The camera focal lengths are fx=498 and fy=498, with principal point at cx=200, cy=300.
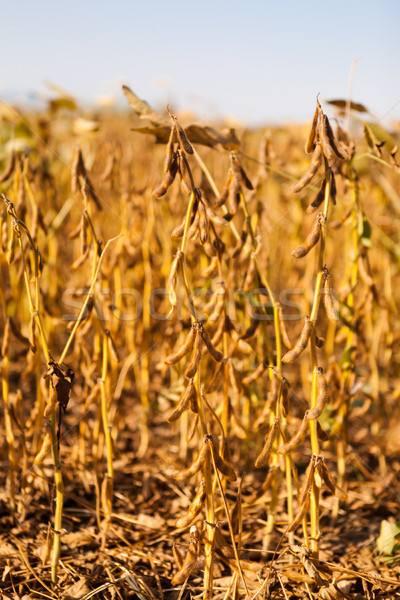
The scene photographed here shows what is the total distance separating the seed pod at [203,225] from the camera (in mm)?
1050

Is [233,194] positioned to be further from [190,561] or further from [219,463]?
[190,561]

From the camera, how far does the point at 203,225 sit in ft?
3.47

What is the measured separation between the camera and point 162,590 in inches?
49.0

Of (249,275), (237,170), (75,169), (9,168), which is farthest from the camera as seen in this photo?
(9,168)

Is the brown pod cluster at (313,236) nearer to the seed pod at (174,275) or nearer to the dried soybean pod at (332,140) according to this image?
the dried soybean pod at (332,140)

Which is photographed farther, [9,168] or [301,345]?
[9,168]

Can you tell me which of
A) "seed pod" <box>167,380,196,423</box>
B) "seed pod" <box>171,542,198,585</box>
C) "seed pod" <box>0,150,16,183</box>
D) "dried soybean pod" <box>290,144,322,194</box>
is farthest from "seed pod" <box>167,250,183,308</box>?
"seed pod" <box>0,150,16,183</box>

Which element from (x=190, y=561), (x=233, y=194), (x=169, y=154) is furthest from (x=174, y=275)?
(x=190, y=561)

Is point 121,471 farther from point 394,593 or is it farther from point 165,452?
point 394,593

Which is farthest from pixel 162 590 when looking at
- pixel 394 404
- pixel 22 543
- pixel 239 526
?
pixel 394 404

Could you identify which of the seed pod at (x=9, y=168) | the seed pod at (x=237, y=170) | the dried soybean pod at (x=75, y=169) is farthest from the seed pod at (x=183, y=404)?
the seed pod at (x=9, y=168)

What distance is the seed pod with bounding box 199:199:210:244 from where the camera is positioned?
1.05 metres

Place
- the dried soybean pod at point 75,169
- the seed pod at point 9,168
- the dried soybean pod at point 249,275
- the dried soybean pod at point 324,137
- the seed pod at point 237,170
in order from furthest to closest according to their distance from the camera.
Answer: the seed pod at point 9,168, the dried soybean pod at point 75,169, the dried soybean pod at point 249,275, the seed pod at point 237,170, the dried soybean pod at point 324,137

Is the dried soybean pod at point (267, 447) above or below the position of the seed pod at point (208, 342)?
below
